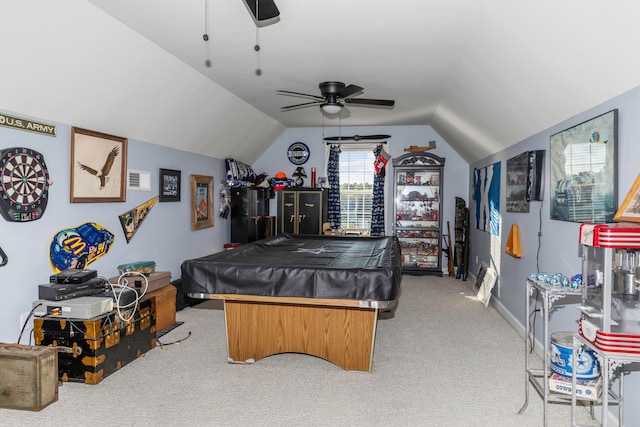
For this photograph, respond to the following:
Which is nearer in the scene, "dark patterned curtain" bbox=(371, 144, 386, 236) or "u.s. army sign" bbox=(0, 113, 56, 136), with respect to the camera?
"u.s. army sign" bbox=(0, 113, 56, 136)

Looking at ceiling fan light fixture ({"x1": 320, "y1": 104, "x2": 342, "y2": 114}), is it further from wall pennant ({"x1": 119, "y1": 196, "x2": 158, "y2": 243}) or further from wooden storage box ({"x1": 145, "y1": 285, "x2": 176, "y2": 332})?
wooden storage box ({"x1": 145, "y1": 285, "x2": 176, "y2": 332})

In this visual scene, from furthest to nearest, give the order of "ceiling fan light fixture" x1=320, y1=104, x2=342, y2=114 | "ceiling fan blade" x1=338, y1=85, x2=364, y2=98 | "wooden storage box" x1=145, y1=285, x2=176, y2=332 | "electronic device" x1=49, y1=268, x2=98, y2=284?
"ceiling fan light fixture" x1=320, y1=104, x2=342, y2=114 < "wooden storage box" x1=145, y1=285, x2=176, y2=332 < "ceiling fan blade" x1=338, y1=85, x2=364, y2=98 < "electronic device" x1=49, y1=268, x2=98, y2=284

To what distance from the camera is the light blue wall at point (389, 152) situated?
26.1 feet

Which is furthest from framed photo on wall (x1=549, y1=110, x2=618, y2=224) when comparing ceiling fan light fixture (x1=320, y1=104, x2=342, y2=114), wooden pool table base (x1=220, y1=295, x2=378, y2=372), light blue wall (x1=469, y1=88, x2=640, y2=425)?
ceiling fan light fixture (x1=320, y1=104, x2=342, y2=114)

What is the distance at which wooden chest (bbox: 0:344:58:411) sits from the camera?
275 centimetres

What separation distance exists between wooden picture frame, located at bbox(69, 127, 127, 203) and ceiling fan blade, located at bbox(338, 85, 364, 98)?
7.96ft

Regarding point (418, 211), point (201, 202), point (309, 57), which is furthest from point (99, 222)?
point (418, 211)

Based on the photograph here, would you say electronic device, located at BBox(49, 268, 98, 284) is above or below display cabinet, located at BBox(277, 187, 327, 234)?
below

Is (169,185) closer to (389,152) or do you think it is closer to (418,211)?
(389,152)

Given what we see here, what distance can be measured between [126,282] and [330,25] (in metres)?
3.03

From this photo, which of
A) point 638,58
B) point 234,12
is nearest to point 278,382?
point 234,12

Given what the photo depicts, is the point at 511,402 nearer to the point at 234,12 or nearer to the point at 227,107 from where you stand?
the point at 234,12

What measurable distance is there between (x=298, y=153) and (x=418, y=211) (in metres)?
2.67

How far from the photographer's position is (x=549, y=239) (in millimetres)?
3658
